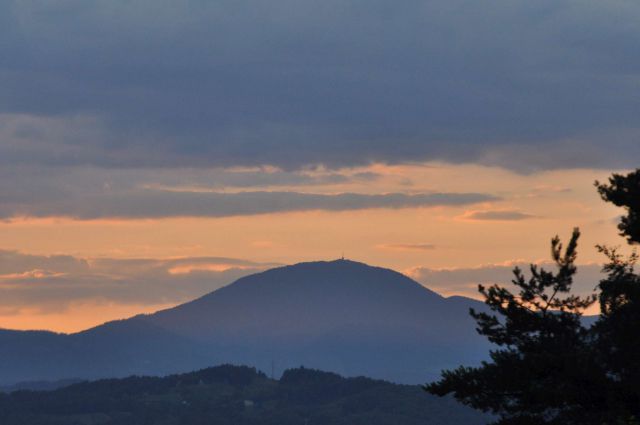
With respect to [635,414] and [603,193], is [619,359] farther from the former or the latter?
[603,193]

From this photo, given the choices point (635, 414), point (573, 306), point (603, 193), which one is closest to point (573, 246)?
point (573, 306)

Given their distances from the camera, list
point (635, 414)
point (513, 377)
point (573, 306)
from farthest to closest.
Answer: point (573, 306) < point (513, 377) < point (635, 414)

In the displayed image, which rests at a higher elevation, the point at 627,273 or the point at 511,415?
the point at 627,273

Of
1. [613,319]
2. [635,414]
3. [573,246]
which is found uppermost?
[573,246]

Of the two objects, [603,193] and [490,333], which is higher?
[603,193]

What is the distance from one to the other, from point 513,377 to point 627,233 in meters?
7.20

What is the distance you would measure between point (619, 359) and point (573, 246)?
33.8 ft

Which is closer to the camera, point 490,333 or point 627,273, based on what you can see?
point 627,273

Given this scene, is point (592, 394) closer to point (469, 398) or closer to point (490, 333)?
point (469, 398)

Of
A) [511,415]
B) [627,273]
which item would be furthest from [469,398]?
[627,273]

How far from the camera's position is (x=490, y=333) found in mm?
59250

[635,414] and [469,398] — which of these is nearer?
[635,414]

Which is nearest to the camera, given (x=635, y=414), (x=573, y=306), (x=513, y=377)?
(x=635, y=414)

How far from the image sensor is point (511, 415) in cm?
5384
